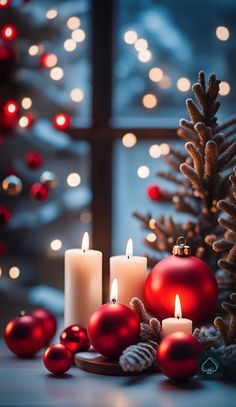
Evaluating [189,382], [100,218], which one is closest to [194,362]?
[189,382]

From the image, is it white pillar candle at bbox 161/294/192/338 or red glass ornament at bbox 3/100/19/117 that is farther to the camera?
red glass ornament at bbox 3/100/19/117

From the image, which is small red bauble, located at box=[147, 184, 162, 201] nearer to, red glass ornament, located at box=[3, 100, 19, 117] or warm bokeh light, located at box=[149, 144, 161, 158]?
warm bokeh light, located at box=[149, 144, 161, 158]

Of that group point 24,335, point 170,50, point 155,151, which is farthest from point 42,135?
point 24,335

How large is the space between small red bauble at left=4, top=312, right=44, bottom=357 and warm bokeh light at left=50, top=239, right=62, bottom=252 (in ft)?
1.38

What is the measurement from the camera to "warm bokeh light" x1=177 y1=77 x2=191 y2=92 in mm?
1756

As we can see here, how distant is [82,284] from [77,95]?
594 millimetres

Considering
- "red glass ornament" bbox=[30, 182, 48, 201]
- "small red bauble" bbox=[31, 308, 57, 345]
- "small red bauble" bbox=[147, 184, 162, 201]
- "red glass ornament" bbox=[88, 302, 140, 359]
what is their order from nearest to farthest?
"red glass ornament" bbox=[88, 302, 140, 359]
"small red bauble" bbox=[31, 308, 57, 345]
"small red bauble" bbox=[147, 184, 162, 201]
"red glass ornament" bbox=[30, 182, 48, 201]

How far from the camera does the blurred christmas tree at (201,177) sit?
1369mm

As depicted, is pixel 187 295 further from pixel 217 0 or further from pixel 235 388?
pixel 217 0

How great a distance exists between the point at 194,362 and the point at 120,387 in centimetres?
14

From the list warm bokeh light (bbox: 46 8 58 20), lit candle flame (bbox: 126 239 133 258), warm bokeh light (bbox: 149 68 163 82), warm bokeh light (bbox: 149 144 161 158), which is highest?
warm bokeh light (bbox: 46 8 58 20)

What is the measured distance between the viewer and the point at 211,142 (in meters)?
1.33

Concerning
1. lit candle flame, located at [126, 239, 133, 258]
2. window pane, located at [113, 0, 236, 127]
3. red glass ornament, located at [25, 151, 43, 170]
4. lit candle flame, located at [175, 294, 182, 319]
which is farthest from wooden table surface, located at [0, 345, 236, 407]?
window pane, located at [113, 0, 236, 127]

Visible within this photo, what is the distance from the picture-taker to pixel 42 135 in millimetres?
1775
